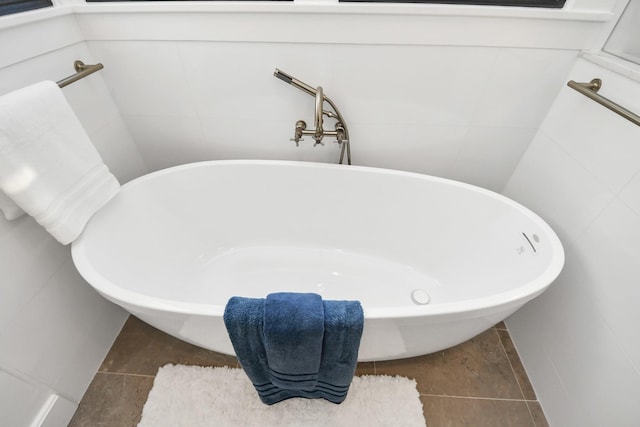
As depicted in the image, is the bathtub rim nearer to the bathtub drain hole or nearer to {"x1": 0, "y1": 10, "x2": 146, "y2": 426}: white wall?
{"x1": 0, "y1": 10, "x2": 146, "y2": 426}: white wall

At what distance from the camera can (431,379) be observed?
3.74 ft

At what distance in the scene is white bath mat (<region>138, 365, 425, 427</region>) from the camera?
103 cm

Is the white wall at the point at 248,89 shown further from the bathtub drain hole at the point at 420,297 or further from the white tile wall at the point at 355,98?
the bathtub drain hole at the point at 420,297

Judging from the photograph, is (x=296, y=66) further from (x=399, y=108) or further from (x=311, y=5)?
(x=399, y=108)

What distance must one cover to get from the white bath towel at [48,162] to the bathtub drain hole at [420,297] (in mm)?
1264

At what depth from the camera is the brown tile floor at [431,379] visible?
1057mm

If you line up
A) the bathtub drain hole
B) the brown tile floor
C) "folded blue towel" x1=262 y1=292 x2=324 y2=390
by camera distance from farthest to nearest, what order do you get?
the bathtub drain hole < the brown tile floor < "folded blue towel" x1=262 y1=292 x2=324 y2=390

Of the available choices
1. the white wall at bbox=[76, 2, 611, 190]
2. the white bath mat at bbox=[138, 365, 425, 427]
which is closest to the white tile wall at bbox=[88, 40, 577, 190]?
the white wall at bbox=[76, 2, 611, 190]

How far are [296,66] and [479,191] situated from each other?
0.87m

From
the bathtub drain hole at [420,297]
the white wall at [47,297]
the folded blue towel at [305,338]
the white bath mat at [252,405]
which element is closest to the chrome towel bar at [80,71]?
the white wall at [47,297]

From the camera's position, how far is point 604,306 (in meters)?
0.89

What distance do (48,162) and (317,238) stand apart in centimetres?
101

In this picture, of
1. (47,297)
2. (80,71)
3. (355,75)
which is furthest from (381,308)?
(80,71)

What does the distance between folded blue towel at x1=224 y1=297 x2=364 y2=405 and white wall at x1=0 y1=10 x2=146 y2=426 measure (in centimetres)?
69
